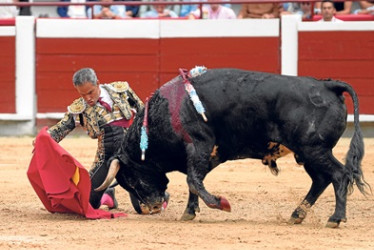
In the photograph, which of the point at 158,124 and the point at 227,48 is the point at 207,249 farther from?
the point at 227,48

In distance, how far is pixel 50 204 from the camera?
7.18 metres

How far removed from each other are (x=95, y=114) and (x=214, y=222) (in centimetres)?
102

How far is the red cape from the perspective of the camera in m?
6.98

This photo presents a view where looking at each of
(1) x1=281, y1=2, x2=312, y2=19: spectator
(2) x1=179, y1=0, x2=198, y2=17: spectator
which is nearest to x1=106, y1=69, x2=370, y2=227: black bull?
(1) x1=281, y1=2, x2=312, y2=19: spectator

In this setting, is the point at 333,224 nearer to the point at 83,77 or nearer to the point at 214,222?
Answer: the point at 214,222

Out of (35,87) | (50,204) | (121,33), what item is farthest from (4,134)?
(50,204)

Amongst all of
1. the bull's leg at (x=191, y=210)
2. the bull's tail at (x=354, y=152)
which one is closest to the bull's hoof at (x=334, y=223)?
the bull's tail at (x=354, y=152)

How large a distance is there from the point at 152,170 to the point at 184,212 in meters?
0.33

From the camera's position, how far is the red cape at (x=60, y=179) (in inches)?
275

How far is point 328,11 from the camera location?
1125cm

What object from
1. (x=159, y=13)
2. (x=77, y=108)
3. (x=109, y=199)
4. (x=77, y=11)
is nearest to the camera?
(x=77, y=108)

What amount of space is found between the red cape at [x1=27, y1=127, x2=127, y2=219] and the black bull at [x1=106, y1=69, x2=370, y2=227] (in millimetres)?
332

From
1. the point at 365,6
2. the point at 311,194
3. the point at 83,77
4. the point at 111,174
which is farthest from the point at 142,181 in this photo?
the point at 365,6

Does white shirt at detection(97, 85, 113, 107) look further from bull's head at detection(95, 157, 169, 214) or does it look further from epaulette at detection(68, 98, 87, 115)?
bull's head at detection(95, 157, 169, 214)
